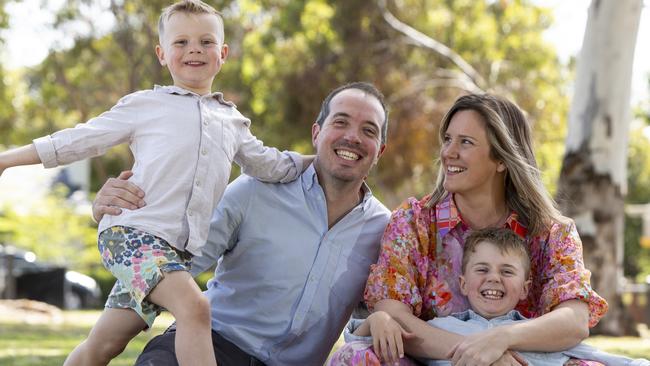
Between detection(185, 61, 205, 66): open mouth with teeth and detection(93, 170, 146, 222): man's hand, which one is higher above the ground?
detection(185, 61, 205, 66): open mouth with teeth

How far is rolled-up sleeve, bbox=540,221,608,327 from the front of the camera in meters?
4.47

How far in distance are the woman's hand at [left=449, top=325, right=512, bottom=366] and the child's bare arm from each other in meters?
1.90

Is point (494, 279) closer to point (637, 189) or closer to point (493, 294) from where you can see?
point (493, 294)

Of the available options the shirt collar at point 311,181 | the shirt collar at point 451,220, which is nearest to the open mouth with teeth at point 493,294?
the shirt collar at point 451,220

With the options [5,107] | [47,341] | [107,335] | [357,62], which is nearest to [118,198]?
[107,335]

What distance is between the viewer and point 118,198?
14.4ft

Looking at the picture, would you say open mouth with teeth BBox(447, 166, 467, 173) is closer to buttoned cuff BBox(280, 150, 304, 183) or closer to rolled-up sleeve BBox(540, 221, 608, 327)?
rolled-up sleeve BBox(540, 221, 608, 327)

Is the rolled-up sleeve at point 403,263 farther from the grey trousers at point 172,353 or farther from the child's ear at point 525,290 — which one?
the grey trousers at point 172,353

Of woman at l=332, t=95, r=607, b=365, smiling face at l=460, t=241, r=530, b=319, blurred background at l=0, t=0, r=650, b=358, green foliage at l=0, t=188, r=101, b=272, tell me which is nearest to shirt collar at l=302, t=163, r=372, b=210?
woman at l=332, t=95, r=607, b=365

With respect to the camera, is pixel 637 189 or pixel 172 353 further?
pixel 637 189

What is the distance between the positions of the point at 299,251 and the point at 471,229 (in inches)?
31.6

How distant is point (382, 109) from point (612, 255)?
926 centimetres

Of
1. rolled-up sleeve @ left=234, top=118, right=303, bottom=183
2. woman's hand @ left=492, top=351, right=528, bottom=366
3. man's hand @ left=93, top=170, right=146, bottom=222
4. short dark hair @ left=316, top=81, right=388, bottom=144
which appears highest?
short dark hair @ left=316, top=81, right=388, bottom=144

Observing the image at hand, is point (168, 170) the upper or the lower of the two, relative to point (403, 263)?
upper
